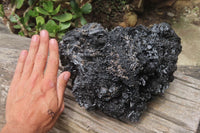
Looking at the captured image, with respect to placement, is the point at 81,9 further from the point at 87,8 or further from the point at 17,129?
the point at 17,129

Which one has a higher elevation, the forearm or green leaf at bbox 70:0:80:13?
green leaf at bbox 70:0:80:13

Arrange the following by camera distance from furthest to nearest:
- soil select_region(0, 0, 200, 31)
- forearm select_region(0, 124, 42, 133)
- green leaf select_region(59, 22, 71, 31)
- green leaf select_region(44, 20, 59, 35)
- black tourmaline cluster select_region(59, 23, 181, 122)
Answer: soil select_region(0, 0, 200, 31), green leaf select_region(59, 22, 71, 31), green leaf select_region(44, 20, 59, 35), black tourmaline cluster select_region(59, 23, 181, 122), forearm select_region(0, 124, 42, 133)

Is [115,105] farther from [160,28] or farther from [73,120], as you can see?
[160,28]

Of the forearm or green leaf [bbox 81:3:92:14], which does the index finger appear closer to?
the forearm

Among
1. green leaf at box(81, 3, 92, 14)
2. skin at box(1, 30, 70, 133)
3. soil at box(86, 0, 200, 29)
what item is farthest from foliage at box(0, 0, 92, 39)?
skin at box(1, 30, 70, 133)

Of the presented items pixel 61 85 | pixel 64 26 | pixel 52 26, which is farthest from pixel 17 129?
pixel 64 26

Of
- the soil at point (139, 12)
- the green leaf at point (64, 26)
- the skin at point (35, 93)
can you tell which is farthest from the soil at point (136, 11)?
the skin at point (35, 93)
